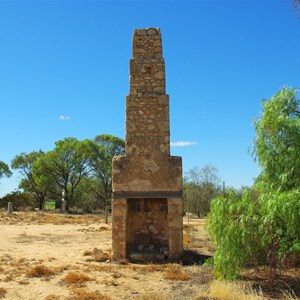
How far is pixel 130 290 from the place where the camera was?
862cm

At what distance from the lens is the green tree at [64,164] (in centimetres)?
4725

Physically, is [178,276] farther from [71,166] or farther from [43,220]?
[71,166]

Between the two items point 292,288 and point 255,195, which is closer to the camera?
point 292,288

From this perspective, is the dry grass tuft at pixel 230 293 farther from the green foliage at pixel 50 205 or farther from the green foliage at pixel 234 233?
the green foliage at pixel 50 205

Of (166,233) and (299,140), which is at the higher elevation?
(299,140)

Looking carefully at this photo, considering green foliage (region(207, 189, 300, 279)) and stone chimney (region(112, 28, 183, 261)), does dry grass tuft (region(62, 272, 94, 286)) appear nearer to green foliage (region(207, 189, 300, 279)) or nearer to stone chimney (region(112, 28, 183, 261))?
stone chimney (region(112, 28, 183, 261))

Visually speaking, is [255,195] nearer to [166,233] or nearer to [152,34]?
[166,233]

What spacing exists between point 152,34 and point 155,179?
4.85 m

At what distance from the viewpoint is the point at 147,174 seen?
1255cm

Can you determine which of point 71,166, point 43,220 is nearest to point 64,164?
point 71,166

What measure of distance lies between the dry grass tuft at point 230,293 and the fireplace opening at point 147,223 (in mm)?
5530

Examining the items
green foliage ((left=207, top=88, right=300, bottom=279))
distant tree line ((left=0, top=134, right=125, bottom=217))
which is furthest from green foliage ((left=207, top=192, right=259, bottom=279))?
distant tree line ((left=0, top=134, right=125, bottom=217))

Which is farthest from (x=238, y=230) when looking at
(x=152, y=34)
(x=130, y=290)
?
(x=152, y=34)

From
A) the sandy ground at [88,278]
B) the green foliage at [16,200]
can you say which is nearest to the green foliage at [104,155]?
the green foliage at [16,200]
